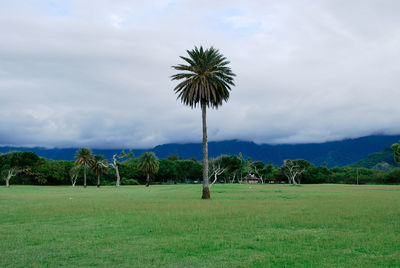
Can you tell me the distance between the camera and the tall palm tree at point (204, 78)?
43.2m

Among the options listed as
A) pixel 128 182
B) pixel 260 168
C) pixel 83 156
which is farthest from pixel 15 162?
pixel 260 168

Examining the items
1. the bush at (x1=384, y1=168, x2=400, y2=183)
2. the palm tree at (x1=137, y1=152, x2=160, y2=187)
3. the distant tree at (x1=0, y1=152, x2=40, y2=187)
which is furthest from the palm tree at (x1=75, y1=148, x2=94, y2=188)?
the bush at (x1=384, y1=168, x2=400, y2=183)

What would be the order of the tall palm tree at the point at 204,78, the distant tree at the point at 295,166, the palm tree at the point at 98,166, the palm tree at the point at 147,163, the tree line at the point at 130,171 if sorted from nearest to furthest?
the tall palm tree at the point at 204,78
the tree line at the point at 130,171
the palm tree at the point at 98,166
the palm tree at the point at 147,163
the distant tree at the point at 295,166

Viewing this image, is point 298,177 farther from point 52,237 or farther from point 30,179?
point 52,237

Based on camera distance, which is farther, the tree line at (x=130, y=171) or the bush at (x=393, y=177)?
the bush at (x=393, y=177)

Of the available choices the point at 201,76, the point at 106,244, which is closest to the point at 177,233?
the point at 106,244

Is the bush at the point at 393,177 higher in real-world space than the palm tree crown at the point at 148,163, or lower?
lower

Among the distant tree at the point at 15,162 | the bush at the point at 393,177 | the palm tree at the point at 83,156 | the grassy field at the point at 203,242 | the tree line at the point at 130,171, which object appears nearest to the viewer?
the grassy field at the point at 203,242

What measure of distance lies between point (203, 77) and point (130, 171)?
112758 millimetres

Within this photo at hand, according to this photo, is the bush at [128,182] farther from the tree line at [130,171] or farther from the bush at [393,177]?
the bush at [393,177]

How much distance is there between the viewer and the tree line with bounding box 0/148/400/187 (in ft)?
373

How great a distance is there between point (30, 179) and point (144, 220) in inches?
4854

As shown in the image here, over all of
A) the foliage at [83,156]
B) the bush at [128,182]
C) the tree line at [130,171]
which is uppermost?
the foliage at [83,156]

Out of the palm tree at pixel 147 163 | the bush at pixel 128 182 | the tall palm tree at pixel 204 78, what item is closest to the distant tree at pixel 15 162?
the bush at pixel 128 182
